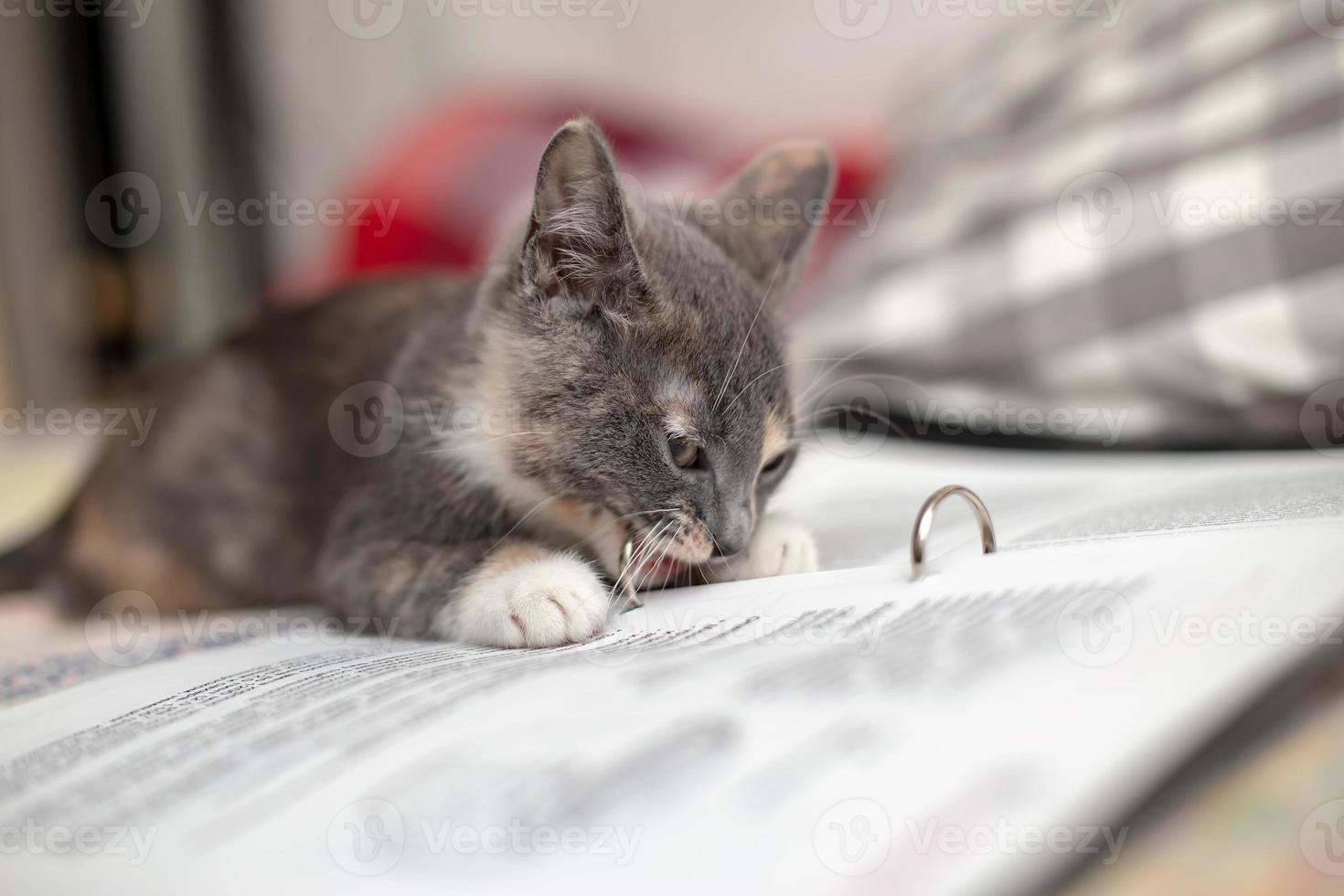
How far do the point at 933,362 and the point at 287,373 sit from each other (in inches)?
46.0

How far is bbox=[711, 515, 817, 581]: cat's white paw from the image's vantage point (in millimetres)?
1071

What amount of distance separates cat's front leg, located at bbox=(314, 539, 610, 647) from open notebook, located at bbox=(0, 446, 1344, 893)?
4 centimetres

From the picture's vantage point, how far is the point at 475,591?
1.02 meters

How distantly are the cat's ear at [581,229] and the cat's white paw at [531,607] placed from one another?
0.30 m

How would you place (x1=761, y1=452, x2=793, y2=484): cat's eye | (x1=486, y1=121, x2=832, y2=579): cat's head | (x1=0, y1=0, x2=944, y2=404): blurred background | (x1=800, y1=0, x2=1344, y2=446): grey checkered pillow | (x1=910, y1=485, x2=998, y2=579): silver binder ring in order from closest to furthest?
(x1=910, y1=485, x2=998, y2=579): silver binder ring, (x1=486, y1=121, x2=832, y2=579): cat's head, (x1=761, y1=452, x2=793, y2=484): cat's eye, (x1=800, y1=0, x2=1344, y2=446): grey checkered pillow, (x1=0, y1=0, x2=944, y2=404): blurred background

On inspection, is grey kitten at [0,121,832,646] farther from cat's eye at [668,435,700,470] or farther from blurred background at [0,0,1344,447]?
blurred background at [0,0,1344,447]

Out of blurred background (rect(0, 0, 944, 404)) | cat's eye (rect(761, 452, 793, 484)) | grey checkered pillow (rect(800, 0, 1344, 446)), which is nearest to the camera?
cat's eye (rect(761, 452, 793, 484))

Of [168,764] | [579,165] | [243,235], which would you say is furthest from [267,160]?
[168,764]

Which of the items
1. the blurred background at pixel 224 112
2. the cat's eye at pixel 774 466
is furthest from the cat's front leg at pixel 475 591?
the blurred background at pixel 224 112

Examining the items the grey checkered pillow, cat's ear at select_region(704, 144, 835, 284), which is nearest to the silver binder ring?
cat's ear at select_region(704, 144, 835, 284)

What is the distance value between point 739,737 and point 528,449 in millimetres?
544

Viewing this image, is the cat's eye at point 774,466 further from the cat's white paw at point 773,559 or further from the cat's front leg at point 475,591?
the cat's front leg at point 475,591

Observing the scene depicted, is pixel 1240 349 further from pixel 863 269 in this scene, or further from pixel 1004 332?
pixel 863 269

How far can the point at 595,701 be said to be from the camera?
2.34 ft
